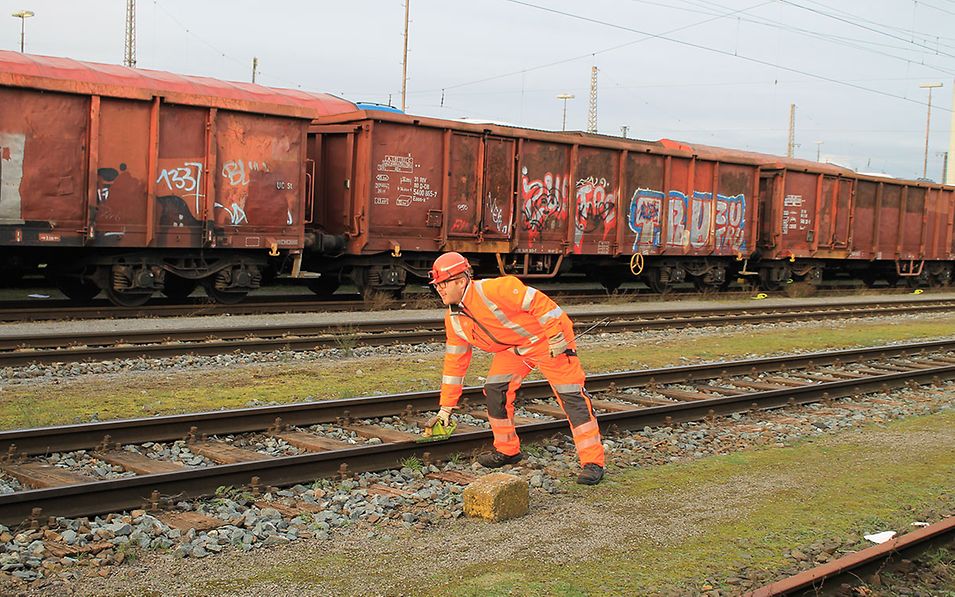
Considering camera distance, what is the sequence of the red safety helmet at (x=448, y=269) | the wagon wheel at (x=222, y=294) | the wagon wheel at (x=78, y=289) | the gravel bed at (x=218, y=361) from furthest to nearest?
1. the wagon wheel at (x=222, y=294)
2. the wagon wheel at (x=78, y=289)
3. the gravel bed at (x=218, y=361)
4. the red safety helmet at (x=448, y=269)

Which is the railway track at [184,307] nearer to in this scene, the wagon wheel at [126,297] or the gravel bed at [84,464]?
the wagon wheel at [126,297]

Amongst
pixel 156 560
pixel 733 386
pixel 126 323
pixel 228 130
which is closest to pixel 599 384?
pixel 733 386

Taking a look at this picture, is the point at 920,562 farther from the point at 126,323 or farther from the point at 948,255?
the point at 948,255

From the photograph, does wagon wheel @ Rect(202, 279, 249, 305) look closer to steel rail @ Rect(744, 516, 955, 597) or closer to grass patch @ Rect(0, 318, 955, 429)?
grass patch @ Rect(0, 318, 955, 429)

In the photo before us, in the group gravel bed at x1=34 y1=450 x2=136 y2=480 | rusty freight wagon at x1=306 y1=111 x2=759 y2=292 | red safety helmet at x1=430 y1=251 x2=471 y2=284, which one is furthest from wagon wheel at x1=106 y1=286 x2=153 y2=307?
red safety helmet at x1=430 y1=251 x2=471 y2=284

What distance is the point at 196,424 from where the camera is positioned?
7574mm

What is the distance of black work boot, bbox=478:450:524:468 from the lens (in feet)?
23.7

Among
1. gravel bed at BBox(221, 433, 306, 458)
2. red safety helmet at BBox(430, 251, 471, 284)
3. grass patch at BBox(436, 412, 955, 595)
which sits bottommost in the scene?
gravel bed at BBox(221, 433, 306, 458)

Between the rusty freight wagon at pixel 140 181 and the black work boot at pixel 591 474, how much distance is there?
10.6 meters

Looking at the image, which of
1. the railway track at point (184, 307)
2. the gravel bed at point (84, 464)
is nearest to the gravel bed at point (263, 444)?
the gravel bed at point (84, 464)

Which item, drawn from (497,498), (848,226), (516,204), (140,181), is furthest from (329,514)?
(848,226)

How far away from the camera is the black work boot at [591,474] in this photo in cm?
676

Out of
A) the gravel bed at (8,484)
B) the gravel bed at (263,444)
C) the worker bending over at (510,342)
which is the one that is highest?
the worker bending over at (510,342)

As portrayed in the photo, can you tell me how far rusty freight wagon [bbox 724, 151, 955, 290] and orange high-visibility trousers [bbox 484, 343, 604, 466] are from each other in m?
21.1
